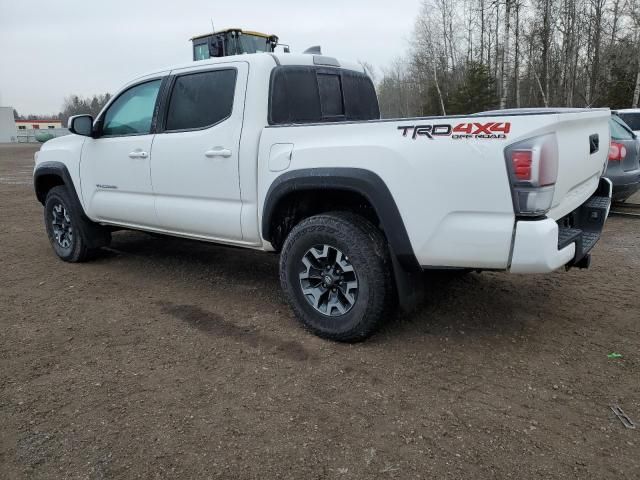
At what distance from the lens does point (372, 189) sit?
Result: 3.10 meters

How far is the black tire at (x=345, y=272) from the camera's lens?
324 cm

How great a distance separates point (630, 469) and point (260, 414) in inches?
67.9

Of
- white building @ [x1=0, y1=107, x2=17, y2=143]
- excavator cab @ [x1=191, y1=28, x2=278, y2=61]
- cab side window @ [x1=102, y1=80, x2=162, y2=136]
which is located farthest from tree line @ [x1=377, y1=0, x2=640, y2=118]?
white building @ [x1=0, y1=107, x2=17, y2=143]

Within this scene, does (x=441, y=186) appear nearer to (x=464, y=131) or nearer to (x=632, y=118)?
(x=464, y=131)

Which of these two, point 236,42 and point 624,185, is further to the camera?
point 236,42

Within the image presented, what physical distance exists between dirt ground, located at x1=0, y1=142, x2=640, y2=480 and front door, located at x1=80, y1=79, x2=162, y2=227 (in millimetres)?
736

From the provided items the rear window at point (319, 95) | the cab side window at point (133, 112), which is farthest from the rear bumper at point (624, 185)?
the cab side window at point (133, 112)

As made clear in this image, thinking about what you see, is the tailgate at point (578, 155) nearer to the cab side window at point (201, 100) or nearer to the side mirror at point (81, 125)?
the cab side window at point (201, 100)

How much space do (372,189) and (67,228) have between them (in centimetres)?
408

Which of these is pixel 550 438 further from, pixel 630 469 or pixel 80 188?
pixel 80 188

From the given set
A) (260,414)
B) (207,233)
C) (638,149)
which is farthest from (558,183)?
(638,149)

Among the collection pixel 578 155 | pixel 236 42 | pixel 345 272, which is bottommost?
pixel 345 272

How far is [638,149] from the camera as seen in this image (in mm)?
7762

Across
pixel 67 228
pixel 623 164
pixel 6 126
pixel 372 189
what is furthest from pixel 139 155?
pixel 6 126
